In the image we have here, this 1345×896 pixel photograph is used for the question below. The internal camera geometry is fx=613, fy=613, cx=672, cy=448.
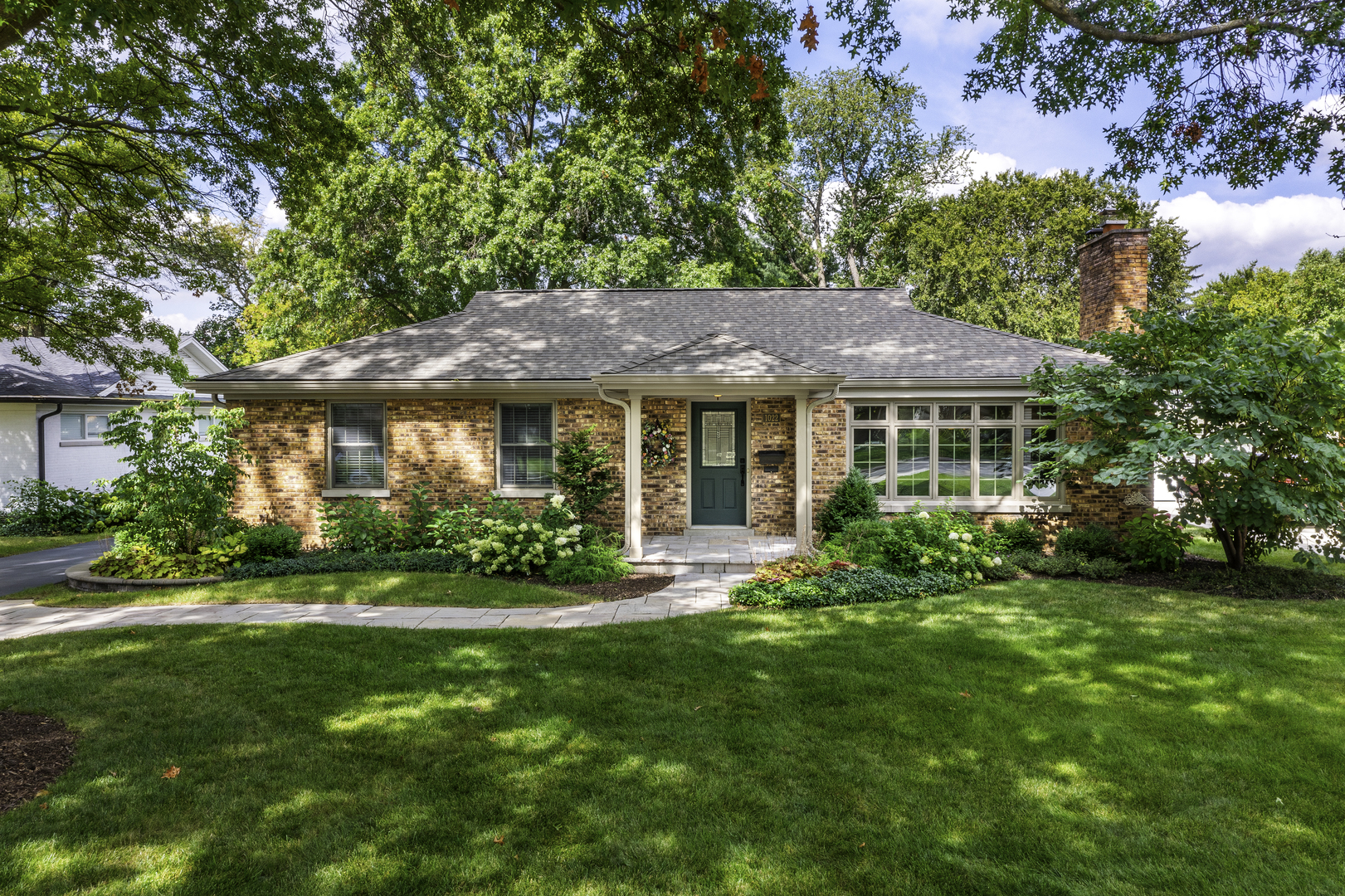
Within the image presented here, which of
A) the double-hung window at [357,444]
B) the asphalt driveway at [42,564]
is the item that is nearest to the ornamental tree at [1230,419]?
the double-hung window at [357,444]

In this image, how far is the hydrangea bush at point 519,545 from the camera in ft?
27.7

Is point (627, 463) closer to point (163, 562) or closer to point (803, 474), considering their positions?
point (803, 474)

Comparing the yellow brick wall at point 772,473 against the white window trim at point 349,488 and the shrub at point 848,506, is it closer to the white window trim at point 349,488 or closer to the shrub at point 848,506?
the shrub at point 848,506

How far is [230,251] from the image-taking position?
10.0 metres

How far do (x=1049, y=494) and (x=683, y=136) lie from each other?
8.14 meters

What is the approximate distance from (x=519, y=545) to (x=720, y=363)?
13.0 feet

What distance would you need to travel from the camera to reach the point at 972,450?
1026 centimetres

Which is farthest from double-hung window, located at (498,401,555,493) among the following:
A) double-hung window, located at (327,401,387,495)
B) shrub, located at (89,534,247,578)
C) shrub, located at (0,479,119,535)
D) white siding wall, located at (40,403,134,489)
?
white siding wall, located at (40,403,134,489)

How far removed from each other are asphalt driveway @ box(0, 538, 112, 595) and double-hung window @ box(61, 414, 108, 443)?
487 centimetres

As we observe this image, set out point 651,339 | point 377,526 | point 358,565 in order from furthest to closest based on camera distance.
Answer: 1. point 651,339
2. point 377,526
3. point 358,565

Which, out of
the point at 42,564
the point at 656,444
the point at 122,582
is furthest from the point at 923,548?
the point at 42,564

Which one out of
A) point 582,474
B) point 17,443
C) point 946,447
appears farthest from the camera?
point 17,443

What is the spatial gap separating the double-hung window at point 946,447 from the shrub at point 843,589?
2912 mm

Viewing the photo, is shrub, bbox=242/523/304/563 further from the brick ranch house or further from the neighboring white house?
the neighboring white house
